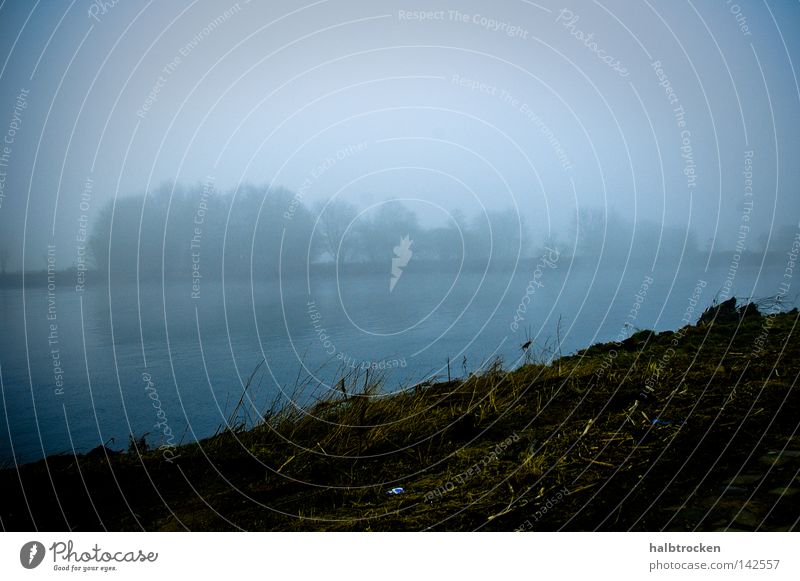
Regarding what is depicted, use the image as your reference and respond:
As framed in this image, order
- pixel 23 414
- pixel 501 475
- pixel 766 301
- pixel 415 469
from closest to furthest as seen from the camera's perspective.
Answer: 1. pixel 501 475
2. pixel 415 469
3. pixel 23 414
4. pixel 766 301

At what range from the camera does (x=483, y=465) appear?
379 cm

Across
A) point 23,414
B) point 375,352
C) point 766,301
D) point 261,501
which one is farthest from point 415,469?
point 766,301

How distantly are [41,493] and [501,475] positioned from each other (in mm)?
2756

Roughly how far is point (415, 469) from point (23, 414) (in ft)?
8.93

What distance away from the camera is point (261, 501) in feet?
12.3

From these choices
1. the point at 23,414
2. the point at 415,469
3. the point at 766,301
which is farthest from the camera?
the point at 766,301

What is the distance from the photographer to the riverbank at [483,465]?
337 centimetres

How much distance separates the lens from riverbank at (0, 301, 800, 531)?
11.1 ft

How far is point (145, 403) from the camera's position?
4.67 m
